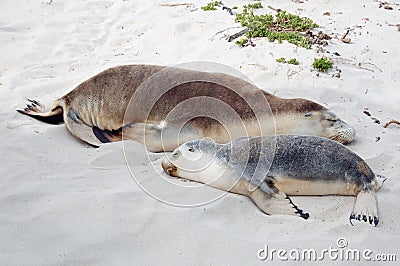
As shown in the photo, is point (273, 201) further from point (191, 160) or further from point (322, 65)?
point (322, 65)

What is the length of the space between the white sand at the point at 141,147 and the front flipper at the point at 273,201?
0.19ft

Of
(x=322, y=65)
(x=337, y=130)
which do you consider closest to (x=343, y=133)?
(x=337, y=130)

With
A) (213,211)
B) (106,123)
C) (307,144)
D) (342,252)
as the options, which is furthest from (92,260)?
(106,123)

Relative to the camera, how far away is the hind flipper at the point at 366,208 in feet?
9.86

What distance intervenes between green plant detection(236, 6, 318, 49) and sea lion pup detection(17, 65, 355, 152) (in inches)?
68.6

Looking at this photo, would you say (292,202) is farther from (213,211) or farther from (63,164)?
(63,164)

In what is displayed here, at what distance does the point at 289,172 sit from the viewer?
3223 mm

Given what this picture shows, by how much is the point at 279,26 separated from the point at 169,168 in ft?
10.6

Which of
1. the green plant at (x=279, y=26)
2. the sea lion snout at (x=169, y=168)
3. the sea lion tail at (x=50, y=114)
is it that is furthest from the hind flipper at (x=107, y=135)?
the green plant at (x=279, y=26)

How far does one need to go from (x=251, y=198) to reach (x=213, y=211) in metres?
0.29

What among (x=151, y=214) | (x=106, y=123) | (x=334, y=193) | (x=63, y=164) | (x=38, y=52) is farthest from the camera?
(x=38, y=52)

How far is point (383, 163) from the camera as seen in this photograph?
3703 mm

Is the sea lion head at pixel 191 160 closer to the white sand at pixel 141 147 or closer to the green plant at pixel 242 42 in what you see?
the white sand at pixel 141 147

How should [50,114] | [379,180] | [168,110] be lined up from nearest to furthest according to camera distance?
1. [379,180]
2. [168,110]
3. [50,114]
